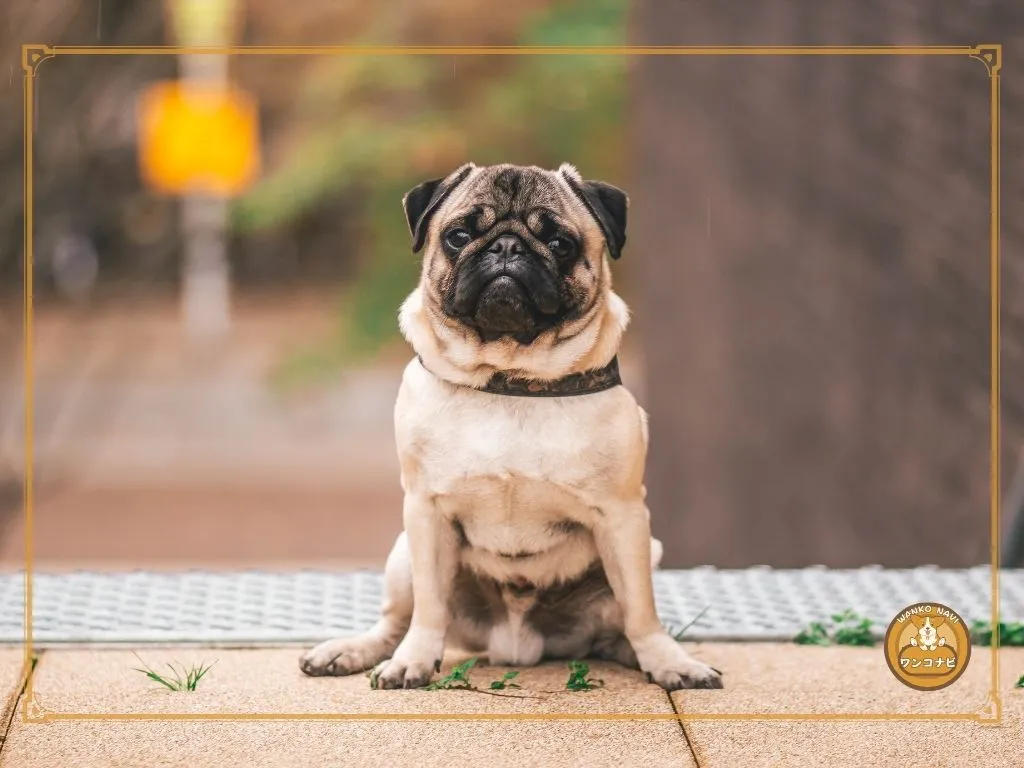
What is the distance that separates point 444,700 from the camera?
2.69m

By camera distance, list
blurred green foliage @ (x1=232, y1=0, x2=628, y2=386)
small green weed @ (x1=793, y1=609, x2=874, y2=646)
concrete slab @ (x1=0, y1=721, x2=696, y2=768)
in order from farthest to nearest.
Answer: blurred green foliage @ (x1=232, y1=0, x2=628, y2=386) < small green weed @ (x1=793, y1=609, x2=874, y2=646) < concrete slab @ (x1=0, y1=721, x2=696, y2=768)

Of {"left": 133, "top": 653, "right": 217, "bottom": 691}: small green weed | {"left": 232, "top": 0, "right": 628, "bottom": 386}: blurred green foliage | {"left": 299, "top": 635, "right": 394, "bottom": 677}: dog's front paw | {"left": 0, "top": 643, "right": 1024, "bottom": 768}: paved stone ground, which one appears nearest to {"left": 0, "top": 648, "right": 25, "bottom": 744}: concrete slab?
{"left": 0, "top": 643, "right": 1024, "bottom": 768}: paved stone ground

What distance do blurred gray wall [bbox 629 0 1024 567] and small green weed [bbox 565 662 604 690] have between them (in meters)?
2.45

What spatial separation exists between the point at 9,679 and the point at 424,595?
89cm

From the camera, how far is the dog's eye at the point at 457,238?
2.79m

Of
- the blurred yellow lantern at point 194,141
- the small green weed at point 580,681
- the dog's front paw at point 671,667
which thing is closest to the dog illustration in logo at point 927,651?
the dog's front paw at point 671,667

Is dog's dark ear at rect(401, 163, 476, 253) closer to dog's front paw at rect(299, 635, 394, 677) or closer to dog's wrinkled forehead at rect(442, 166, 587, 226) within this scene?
dog's wrinkled forehead at rect(442, 166, 587, 226)

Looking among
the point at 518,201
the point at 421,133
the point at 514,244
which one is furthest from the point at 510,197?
the point at 421,133

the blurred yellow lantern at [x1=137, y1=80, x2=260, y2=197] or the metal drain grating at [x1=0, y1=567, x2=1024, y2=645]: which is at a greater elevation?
the blurred yellow lantern at [x1=137, y1=80, x2=260, y2=197]

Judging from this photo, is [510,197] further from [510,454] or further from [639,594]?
[639,594]

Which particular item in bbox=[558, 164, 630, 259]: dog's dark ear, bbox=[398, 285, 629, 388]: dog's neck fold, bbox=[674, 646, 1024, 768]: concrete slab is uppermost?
bbox=[558, 164, 630, 259]: dog's dark ear

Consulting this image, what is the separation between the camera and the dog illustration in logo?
2.74 meters

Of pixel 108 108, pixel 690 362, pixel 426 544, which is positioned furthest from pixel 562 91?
pixel 426 544

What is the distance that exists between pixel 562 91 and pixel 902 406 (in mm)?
6500
